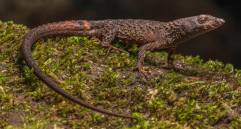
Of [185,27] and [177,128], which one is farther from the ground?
[185,27]

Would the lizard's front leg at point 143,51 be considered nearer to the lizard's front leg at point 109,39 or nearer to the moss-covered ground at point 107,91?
the moss-covered ground at point 107,91

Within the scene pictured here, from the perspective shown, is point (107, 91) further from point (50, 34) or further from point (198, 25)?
point (198, 25)

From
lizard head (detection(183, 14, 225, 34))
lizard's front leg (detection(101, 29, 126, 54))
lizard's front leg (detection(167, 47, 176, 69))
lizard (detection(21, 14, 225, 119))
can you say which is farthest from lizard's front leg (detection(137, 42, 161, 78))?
lizard head (detection(183, 14, 225, 34))

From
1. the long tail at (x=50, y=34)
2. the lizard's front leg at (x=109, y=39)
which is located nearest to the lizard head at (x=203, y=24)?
the lizard's front leg at (x=109, y=39)

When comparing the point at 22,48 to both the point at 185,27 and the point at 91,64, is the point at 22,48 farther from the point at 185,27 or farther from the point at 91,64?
the point at 185,27

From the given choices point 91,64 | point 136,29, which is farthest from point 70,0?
point 91,64

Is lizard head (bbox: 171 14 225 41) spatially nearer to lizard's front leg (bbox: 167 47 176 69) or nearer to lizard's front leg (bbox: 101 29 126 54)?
lizard's front leg (bbox: 167 47 176 69)
